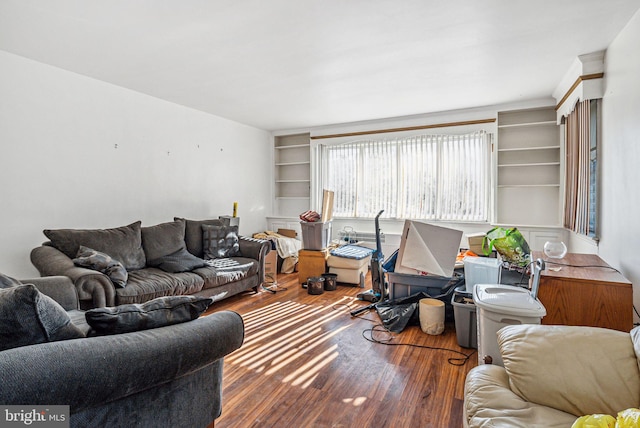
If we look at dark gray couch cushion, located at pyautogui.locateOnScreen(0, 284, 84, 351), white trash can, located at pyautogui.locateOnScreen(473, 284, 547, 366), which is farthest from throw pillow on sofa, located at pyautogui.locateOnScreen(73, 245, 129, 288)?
white trash can, located at pyautogui.locateOnScreen(473, 284, 547, 366)

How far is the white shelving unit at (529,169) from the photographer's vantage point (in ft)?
15.2

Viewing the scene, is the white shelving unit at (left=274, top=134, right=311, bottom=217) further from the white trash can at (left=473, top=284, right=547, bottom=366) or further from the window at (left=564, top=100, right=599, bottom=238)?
the white trash can at (left=473, top=284, right=547, bottom=366)

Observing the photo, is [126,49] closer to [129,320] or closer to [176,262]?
[176,262]

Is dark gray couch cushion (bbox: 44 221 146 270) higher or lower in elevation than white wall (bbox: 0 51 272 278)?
lower

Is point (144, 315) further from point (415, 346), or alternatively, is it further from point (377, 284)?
point (377, 284)

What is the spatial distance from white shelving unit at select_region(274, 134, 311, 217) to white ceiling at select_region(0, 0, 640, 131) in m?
2.22

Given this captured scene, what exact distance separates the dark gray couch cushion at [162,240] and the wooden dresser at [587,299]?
347 cm

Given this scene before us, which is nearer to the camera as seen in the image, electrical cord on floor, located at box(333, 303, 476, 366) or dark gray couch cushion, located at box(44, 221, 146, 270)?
electrical cord on floor, located at box(333, 303, 476, 366)

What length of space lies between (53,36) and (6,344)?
8.62 ft

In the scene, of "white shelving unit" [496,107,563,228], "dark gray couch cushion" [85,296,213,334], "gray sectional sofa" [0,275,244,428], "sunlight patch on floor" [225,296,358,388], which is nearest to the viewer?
"gray sectional sofa" [0,275,244,428]

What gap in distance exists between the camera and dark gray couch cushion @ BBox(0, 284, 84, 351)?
1055 mm

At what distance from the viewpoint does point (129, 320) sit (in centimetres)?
132

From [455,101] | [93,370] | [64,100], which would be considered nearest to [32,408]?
[93,370]

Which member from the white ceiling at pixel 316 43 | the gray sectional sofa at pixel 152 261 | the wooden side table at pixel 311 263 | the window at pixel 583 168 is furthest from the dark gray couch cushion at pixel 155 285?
the window at pixel 583 168
